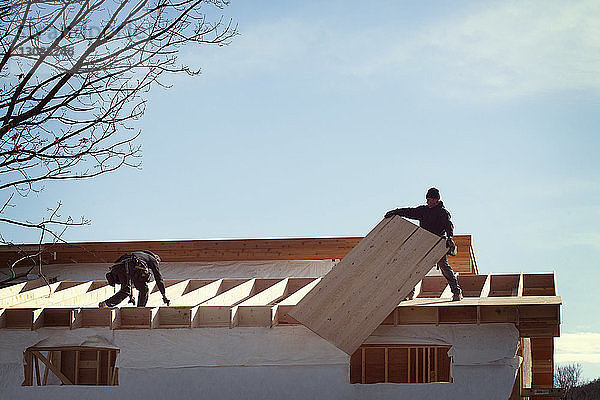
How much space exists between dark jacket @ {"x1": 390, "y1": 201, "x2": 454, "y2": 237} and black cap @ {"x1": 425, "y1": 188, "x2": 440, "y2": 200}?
20 cm

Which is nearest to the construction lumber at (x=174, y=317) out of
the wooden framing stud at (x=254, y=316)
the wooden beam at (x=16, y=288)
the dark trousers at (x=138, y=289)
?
the wooden framing stud at (x=254, y=316)

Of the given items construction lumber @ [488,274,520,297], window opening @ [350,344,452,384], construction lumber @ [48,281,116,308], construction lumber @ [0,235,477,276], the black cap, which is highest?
the black cap

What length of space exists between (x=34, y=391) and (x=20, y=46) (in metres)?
7.42

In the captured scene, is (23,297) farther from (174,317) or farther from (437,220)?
(437,220)

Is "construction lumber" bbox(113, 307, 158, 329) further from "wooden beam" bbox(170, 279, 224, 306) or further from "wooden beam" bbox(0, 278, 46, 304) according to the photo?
"wooden beam" bbox(0, 278, 46, 304)

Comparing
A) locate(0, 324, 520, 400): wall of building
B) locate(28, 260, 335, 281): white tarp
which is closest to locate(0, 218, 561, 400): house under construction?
locate(0, 324, 520, 400): wall of building

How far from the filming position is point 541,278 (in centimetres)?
1462

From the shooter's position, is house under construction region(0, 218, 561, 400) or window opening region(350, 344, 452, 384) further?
window opening region(350, 344, 452, 384)

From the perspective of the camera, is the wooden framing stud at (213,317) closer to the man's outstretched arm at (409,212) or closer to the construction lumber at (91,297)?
the construction lumber at (91,297)

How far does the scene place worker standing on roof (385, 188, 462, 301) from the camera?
12008 millimetres

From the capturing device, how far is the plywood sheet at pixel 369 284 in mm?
11141

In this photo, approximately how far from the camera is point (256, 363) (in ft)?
37.5

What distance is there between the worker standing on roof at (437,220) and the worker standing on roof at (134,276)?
4.14 m

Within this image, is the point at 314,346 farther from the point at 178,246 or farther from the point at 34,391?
the point at 178,246
